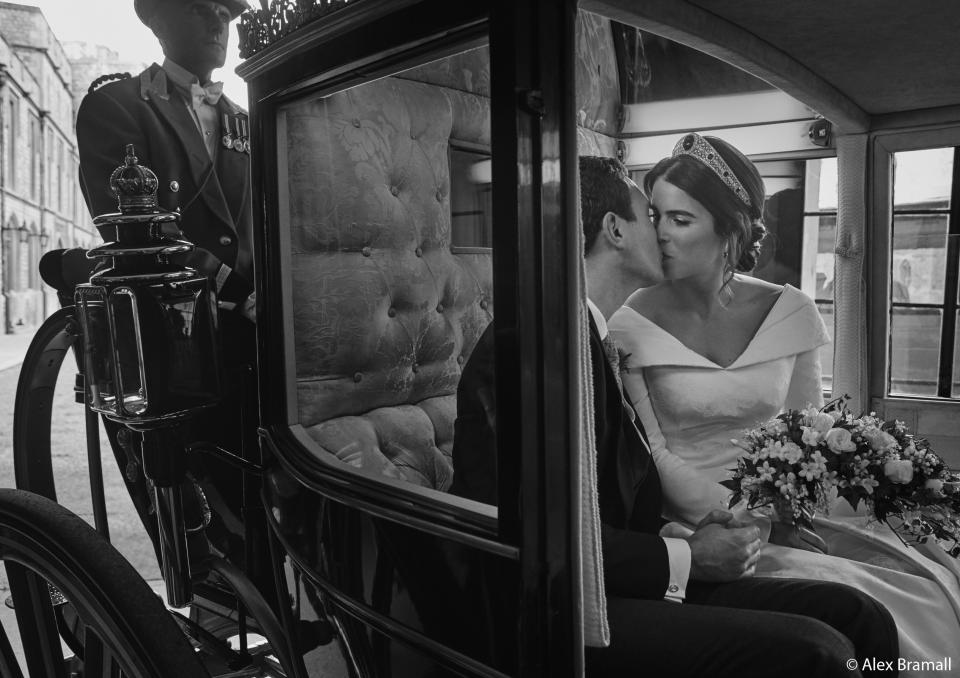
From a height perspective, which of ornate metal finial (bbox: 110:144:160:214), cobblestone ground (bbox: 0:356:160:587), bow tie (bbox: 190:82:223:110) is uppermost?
bow tie (bbox: 190:82:223:110)

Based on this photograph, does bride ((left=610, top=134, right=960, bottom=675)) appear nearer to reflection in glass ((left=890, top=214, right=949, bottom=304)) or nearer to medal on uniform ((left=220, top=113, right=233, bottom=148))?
reflection in glass ((left=890, top=214, right=949, bottom=304))

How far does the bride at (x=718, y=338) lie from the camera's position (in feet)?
5.25

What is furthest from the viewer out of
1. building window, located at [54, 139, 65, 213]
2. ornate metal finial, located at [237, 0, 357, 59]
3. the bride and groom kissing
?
building window, located at [54, 139, 65, 213]

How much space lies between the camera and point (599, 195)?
1485mm

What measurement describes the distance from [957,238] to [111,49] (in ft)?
15.8

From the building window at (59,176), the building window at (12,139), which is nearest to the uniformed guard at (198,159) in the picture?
the building window at (12,139)

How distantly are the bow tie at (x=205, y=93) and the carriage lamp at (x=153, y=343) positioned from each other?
0.76 metres

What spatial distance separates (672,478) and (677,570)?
44 centimetres

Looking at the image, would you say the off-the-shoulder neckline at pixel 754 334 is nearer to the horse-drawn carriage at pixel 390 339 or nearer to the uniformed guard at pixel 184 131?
the horse-drawn carriage at pixel 390 339

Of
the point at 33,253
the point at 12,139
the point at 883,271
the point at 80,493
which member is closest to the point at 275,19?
the point at 883,271

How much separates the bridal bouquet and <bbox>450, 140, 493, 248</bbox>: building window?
71 centimetres

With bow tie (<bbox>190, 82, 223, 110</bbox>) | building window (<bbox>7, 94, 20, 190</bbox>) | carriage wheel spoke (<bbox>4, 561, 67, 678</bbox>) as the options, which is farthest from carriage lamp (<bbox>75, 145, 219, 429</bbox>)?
building window (<bbox>7, 94, 20, 190</bbox>)

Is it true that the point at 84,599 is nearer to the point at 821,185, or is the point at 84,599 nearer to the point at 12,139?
the point at 821,185

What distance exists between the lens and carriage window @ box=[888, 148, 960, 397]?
6.01 ft
